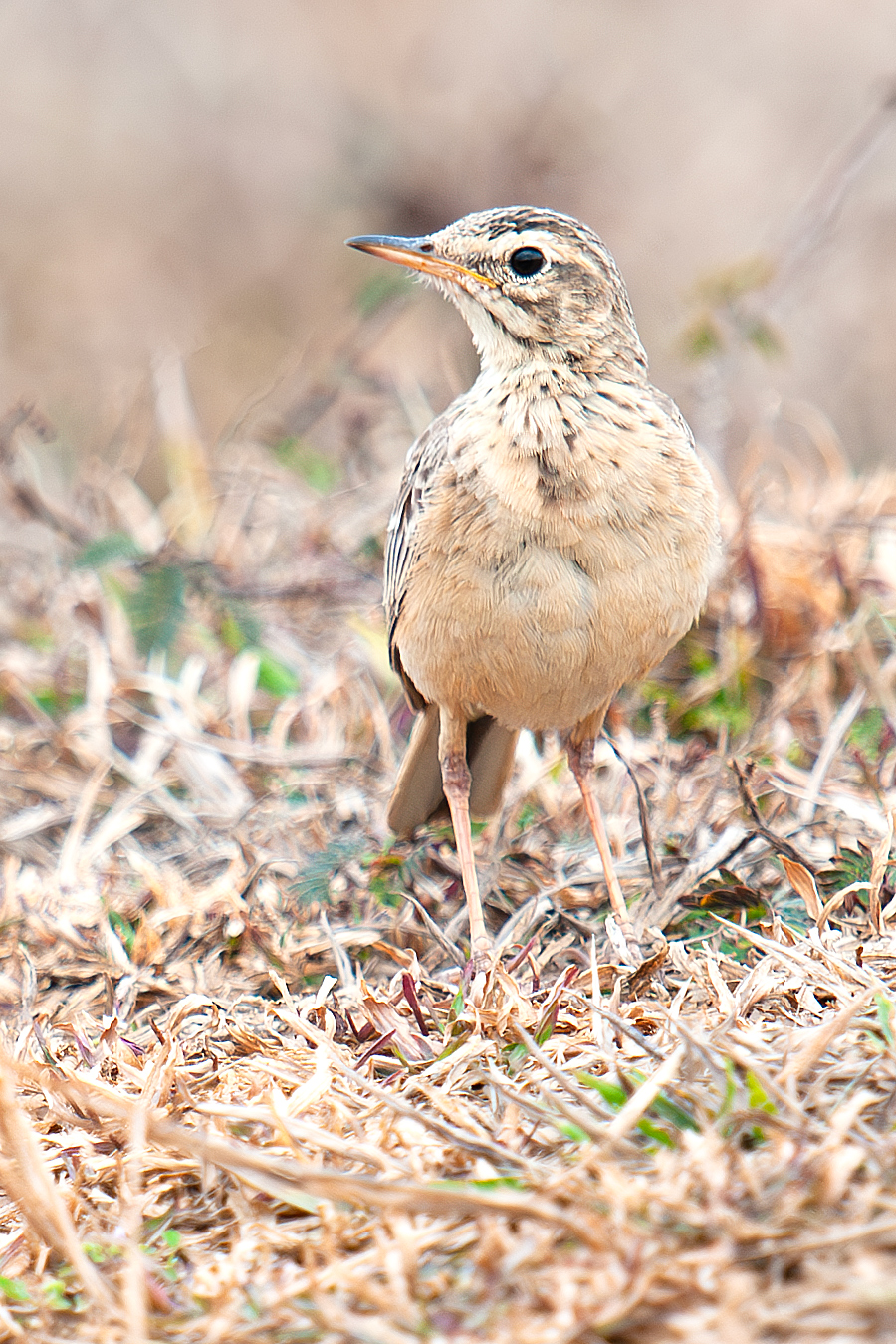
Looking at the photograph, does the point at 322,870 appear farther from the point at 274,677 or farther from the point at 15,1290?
the point at 15,1290

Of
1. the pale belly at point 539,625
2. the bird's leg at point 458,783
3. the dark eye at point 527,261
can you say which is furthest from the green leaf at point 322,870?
the dark eye at point 527,261

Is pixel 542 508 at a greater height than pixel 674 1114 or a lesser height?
greater

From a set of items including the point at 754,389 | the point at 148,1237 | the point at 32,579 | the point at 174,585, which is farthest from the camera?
the point at 754,389

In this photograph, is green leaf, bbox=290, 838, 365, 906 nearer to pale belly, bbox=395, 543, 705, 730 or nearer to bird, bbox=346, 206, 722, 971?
bird, bbox=346, 206, 722, 971

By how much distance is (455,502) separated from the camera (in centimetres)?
380

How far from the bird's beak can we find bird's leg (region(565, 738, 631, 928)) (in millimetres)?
1580

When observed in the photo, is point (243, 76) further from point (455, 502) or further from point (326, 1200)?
point (326, 1200)

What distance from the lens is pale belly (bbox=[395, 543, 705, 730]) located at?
3.69 meters

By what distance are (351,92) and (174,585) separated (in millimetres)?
8998

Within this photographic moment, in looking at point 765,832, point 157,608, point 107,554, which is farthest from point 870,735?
point 107,554

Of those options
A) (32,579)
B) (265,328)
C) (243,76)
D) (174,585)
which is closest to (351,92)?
(243,76)

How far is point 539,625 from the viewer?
146 inches

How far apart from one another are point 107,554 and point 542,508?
271 cm

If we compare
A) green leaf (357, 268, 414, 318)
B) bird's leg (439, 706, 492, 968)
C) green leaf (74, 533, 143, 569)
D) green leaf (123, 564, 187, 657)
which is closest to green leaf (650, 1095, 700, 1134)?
bird's leg (439, 706, 492, 968)
